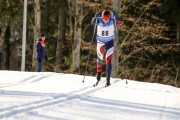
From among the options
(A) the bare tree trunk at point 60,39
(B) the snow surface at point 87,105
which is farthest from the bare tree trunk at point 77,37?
(B) the snow surface at point 87,105

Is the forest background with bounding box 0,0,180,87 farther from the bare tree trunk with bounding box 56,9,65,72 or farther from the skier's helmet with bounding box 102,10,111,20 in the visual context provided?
the skier's helmet with bounding box 102,10,111,20

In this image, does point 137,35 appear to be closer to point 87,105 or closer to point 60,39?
point 60,39

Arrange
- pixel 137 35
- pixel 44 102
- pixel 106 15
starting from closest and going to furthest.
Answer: pixel 44 102 → pixel 106 15 → pixel 137 35

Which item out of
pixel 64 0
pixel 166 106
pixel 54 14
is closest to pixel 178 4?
pixel 64 0

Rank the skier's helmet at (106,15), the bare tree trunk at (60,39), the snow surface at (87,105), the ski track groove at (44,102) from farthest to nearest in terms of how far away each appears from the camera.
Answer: the bare tree trunk at (60,39), the skier's helmet at (106,15), the snow surface at (87,105), the ski track groove at (44,102)

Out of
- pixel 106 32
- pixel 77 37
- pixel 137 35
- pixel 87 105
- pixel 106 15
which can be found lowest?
pixel 87 105

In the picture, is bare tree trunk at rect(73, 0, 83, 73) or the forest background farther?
the forest background

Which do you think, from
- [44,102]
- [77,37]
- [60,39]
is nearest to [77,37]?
[77,37]

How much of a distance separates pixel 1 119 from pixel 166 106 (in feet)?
10.2

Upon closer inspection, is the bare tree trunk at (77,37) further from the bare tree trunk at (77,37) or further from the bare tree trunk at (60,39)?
the bare tree trunk at (60,39)

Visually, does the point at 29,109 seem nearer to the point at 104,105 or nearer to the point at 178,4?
the point at 104,105

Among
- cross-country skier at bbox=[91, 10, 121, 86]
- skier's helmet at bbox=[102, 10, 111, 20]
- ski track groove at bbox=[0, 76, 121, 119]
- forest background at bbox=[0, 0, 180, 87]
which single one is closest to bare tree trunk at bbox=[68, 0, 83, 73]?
forest background at bbox=[0, 0, 180, 87]

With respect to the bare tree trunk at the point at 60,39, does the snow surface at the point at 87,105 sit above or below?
below

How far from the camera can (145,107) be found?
21.1 feet
